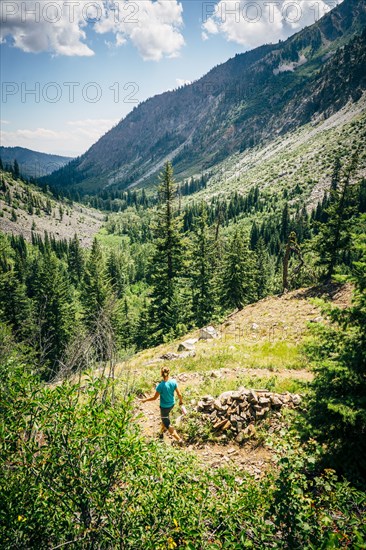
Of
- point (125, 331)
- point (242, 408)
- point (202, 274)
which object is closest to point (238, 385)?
point (242, 408)

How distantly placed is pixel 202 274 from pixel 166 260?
6.33 m

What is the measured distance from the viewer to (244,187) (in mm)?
176750

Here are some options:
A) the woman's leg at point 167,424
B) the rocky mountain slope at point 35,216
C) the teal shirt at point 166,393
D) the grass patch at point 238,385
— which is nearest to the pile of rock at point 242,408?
the grass patch at point 238,385

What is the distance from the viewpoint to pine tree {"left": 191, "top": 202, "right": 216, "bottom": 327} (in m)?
29.4

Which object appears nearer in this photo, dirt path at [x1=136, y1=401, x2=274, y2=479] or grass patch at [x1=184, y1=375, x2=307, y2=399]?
dirt path at [x1=136, y1=401, x2=274, y2=479]

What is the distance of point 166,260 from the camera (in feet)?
80.9

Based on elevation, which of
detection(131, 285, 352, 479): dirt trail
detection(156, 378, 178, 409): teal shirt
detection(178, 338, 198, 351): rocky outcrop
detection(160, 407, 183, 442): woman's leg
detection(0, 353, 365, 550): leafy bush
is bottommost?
detection(178, 338, 198, 351): rocky outcrop

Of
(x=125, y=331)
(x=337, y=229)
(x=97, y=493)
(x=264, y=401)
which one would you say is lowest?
(x=125, y=331)

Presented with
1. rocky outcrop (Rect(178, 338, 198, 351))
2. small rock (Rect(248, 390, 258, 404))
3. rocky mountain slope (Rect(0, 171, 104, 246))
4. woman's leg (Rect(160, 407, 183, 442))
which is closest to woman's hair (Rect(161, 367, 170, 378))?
woman's leg (Rect(160, 407, 183, 442))

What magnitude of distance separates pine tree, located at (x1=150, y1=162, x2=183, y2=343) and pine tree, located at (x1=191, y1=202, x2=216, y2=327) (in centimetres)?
476

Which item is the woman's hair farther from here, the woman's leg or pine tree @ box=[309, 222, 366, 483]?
pine tree @ box=[309, 222, 366, 483]

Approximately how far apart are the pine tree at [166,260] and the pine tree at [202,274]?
4.76 m

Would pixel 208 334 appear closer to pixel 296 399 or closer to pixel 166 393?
pixel 296 399

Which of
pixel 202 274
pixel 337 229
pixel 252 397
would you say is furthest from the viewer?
pixel 202 274
